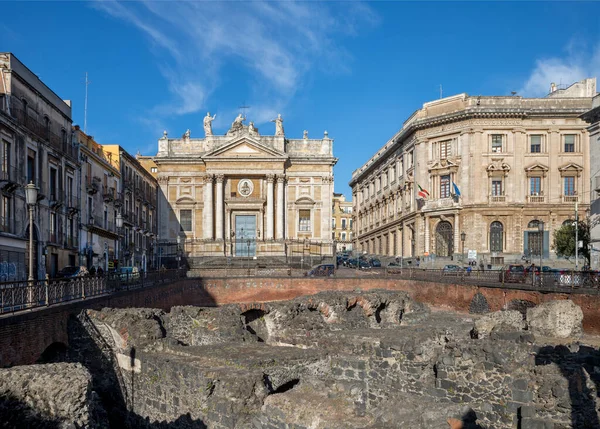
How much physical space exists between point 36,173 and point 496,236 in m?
35.1

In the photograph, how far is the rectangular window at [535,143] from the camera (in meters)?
47.2

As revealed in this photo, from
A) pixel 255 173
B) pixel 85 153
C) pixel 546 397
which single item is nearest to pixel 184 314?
pixel 546 397

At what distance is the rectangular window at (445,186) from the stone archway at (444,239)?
2.36 m

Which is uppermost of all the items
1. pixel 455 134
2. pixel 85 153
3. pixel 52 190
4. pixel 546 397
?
pixel 455 134

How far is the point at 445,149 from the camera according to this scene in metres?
49.0

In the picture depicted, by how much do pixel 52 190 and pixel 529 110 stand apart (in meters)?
36.8

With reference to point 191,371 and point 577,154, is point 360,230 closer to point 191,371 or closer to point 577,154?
point 577,154

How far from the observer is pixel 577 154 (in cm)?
4675

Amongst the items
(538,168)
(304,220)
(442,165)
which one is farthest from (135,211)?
(538,168)

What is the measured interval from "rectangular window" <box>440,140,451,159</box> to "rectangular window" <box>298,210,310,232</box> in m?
13.2

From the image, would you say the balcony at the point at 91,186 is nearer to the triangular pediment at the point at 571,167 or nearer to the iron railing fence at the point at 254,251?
the iron railing fence at the point at 254,251

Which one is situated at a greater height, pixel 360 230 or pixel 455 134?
pixel 455 134

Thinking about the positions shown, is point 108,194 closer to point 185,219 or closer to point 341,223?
point 185,219

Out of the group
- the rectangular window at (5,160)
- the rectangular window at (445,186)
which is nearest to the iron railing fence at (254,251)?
the rectangular window at (445,186)
